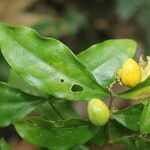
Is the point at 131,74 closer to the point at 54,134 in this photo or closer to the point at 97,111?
the point at 97,111

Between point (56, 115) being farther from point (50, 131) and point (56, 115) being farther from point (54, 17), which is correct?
point (54, 17)

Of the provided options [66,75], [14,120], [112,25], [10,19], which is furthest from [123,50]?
[112,25]

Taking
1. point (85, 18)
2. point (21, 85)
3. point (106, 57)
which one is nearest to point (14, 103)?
point (21, 85)

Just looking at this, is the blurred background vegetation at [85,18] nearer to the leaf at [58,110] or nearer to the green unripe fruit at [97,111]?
the leaf at [58,110]

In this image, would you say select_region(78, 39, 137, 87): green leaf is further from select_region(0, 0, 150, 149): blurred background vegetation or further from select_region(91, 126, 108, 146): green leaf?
select_region(0, 0, 150, 149): blurred background vegetation

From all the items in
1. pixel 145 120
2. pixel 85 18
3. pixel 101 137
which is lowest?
pixel 85 18

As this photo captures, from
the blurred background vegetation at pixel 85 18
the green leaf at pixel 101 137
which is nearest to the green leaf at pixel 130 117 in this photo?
the green leaf at pixel 101 137
